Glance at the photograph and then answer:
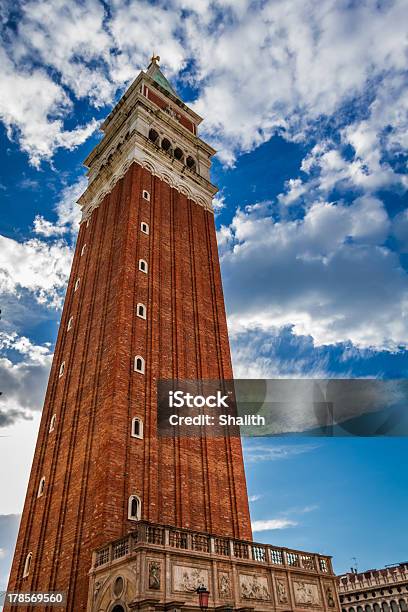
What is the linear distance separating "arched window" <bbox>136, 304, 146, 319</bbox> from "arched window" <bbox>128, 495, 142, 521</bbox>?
10337mm

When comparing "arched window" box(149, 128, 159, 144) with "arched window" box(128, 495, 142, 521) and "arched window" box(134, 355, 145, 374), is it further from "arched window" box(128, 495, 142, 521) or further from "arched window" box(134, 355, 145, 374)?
"arched window" box(128, 495, 142, 521)

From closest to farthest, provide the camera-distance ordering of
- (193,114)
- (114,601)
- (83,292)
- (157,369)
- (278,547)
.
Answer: (114,601) → (278,547) → (157,369) → (83,292) → (193,114)

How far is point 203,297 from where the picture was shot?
33656 mm

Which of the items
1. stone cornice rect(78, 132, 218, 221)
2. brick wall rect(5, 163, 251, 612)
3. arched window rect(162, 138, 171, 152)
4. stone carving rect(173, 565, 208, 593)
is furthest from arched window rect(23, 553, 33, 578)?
arched window rect(162, 138, 171, 152)

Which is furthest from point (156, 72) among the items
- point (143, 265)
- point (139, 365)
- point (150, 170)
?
point (139, 365)

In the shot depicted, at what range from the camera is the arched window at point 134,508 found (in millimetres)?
20438

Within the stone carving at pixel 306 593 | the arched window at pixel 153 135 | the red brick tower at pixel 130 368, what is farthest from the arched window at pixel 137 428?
the arched window at pixel 153 135

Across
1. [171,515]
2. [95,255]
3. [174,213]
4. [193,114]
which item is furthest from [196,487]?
[193,114]

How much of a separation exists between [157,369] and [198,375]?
3239 mm

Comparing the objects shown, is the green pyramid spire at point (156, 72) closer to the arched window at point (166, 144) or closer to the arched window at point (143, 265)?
the arched window at point (166, 144)

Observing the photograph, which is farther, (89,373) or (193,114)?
(193,114)

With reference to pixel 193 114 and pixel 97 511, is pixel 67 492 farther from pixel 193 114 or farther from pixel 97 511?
pixel 193 114

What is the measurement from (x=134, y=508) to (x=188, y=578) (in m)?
5.56

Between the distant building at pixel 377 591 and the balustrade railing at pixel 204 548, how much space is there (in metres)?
40.0
